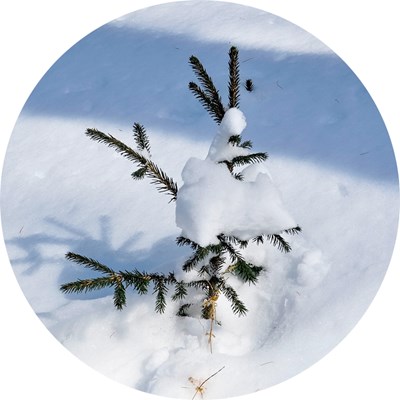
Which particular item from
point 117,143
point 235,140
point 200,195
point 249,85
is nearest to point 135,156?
point 117,143

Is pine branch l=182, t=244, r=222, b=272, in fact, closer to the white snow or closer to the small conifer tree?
the small conifer tree

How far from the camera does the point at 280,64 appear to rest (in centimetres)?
Result: 496

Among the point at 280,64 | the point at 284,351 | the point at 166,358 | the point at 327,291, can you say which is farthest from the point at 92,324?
the point at 280,64

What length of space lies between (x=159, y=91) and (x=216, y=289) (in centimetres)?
226

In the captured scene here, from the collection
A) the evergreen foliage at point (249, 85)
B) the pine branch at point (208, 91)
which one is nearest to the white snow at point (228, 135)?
the pine branch at point (208, 91)

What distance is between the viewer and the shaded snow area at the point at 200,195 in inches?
133

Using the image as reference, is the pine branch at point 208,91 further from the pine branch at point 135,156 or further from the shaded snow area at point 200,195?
the pine branch at point 135,156

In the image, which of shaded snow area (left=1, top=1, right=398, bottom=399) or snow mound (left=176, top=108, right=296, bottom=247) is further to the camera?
shaded snow area (left=1, top=1, right=398, bottom=399)

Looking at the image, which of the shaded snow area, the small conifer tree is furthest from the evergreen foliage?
the small conifer tree

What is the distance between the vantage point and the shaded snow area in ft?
11.0

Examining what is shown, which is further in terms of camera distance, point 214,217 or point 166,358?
point 166,358

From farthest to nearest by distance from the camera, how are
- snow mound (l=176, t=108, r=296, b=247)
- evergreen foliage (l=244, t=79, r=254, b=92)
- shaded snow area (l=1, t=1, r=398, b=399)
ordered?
evergreen foliage (l=244, t=79, r=254, b=92), shaded snow area (l=1, t=1, r=398, b=399), snow mound (l=176, t=108, r=296, b=247)

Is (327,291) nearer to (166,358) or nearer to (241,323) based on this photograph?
(241,323)

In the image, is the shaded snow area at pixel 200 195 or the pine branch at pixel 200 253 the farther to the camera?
the shaded snow area at pixel 200 195
